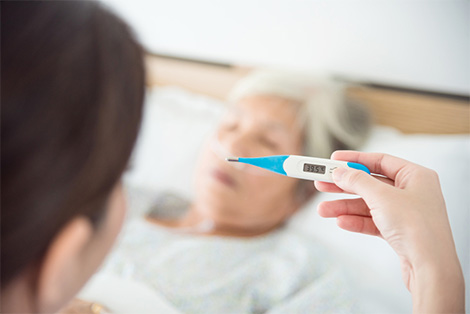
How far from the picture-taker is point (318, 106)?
1104 mm

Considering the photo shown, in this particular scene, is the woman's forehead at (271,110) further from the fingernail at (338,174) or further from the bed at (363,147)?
the fingernail at (338,174)

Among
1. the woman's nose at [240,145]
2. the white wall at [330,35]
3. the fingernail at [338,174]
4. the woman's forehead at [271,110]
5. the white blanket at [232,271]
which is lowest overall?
the white blanket at [232,271]

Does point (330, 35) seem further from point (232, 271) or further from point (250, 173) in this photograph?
point (232, 271)

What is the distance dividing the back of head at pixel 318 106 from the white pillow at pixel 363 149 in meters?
0.07

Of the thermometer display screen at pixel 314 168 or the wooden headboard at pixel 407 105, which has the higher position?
the thermometer display screen at pixel 314 168

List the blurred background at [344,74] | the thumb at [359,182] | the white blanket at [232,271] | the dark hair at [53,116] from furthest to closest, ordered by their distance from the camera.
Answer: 1. the blurred background at [344,74]
2. the white blanket at [232,271]
3. the thumb at [359,182]
4. the dark hair at [53,116]

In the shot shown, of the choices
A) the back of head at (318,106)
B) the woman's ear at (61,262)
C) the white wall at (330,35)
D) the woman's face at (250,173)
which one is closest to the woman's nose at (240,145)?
the woman's face at (250,173)

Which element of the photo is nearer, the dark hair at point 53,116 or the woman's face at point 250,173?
the dark hair at point 53,116

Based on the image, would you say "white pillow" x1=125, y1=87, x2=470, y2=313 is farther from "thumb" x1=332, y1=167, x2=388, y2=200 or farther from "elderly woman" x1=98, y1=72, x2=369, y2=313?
"thumb" x1=332, y1=167, x2=388, y2=200

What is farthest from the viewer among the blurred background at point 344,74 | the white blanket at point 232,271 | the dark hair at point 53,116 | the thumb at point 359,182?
the blurred background at point 344,74

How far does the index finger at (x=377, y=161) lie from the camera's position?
507 millimetres

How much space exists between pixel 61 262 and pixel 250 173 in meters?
0.65

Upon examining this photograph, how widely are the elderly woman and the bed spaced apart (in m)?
0.08

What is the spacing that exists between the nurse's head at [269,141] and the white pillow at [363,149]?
0.09 metres
